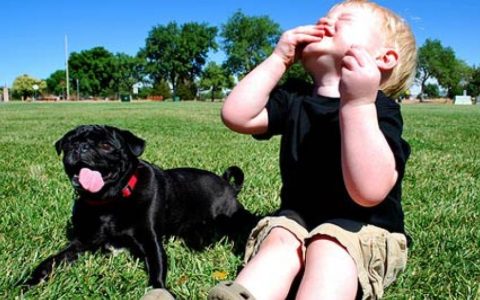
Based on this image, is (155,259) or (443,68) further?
(443,68)

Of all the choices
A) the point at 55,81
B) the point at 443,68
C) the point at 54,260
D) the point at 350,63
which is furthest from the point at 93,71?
the point at 350,63

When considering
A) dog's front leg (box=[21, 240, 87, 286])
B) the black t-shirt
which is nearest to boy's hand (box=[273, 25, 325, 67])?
the black t-shirt

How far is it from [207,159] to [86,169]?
3.77 meters

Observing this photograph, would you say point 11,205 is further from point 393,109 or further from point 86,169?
point 393,109

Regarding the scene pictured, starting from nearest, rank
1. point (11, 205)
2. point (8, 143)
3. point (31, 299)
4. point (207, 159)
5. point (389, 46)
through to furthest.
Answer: point (31, 299), point (389, 46), point (11, 205), point (207, 159), point (8, 143)

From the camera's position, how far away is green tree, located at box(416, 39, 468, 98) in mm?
113250

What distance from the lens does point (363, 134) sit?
→ 2299 millimetres

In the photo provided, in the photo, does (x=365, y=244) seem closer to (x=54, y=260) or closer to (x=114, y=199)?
(x=114, y=199)

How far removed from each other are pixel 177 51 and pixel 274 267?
110088mm

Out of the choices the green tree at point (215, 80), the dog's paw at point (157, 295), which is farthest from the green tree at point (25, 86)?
the dog's paw at point (157, 295)

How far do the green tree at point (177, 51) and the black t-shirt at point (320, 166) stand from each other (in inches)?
4218

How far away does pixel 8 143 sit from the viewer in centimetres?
966

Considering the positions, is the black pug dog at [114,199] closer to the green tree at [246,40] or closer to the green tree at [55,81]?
the green tree at [246,40]

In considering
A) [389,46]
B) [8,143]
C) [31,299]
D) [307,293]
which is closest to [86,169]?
[31,299]
